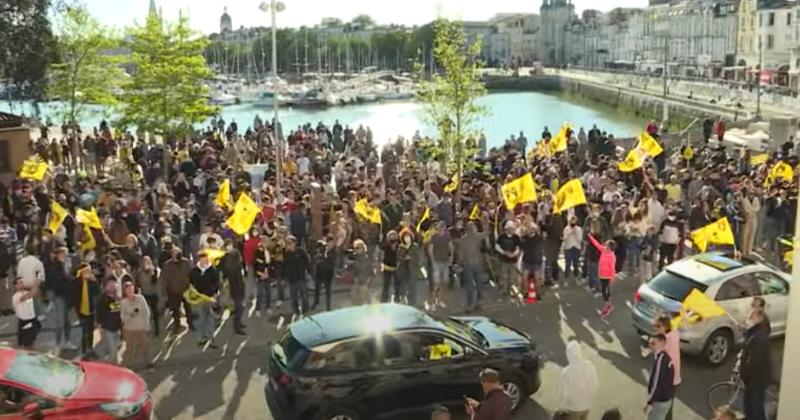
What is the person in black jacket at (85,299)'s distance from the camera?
12648 millimetres

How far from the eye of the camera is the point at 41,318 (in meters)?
14.0

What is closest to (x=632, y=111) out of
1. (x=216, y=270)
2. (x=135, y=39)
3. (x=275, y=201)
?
(x=135, y=39)

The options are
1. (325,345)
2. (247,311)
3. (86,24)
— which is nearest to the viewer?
(325,345)

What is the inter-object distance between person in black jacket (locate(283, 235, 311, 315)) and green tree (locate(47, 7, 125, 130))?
1967 cm

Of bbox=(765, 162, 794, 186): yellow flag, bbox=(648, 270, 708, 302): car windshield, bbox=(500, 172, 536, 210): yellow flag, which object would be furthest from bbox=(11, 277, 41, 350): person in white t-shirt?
bbox=(765, 162, 794, 186): yellow flag

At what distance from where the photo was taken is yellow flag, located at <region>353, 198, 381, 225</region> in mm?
16719

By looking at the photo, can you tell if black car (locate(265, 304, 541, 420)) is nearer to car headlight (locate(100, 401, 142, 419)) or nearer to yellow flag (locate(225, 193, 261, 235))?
car headlight (locate(100, 401, 142, 419))

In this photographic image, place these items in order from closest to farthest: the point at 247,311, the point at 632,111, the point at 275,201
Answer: the point at 247,311
the point at 275,201
the point at 632,111

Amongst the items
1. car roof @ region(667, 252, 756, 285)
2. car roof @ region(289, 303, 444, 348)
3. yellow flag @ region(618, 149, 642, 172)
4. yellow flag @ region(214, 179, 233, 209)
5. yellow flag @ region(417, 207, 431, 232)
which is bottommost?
car roof @ region(289, 303, 444, 348)

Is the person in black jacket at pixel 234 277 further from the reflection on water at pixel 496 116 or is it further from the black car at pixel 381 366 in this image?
the reflection on water at pixel 496 116

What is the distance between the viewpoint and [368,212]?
661 inches

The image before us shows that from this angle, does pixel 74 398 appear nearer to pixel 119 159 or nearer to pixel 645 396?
pixel 645 396

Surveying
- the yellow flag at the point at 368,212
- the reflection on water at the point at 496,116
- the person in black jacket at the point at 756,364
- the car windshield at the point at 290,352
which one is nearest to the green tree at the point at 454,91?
the yellow flag at the point at 368,212

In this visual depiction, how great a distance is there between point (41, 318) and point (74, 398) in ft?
17.4
